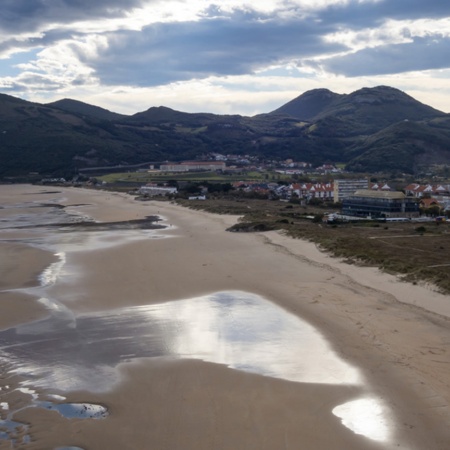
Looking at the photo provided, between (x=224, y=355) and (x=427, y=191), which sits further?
(x=427, y=191)

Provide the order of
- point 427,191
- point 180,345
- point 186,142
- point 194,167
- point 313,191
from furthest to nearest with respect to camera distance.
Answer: point 186,142 → point 194,167 → point 313,191 → point 427,191 → point 180,345

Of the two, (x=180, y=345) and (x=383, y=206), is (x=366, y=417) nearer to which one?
(x=180, y=345)

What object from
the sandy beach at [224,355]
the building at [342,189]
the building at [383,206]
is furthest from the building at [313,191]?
the sandy beach at [224,355]

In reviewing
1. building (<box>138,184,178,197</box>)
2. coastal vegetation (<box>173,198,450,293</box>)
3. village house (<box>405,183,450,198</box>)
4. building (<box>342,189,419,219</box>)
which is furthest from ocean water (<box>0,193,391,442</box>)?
building (<box>138,184,178,197</box>)

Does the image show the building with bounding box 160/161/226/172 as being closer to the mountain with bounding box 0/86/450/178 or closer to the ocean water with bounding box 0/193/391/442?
the mountain with bounding box 0/86/450/178

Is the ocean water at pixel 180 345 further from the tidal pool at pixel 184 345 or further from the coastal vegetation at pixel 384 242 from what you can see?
the coastal vegetation at pixel 384 242

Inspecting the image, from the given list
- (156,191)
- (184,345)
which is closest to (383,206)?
(184,345)
